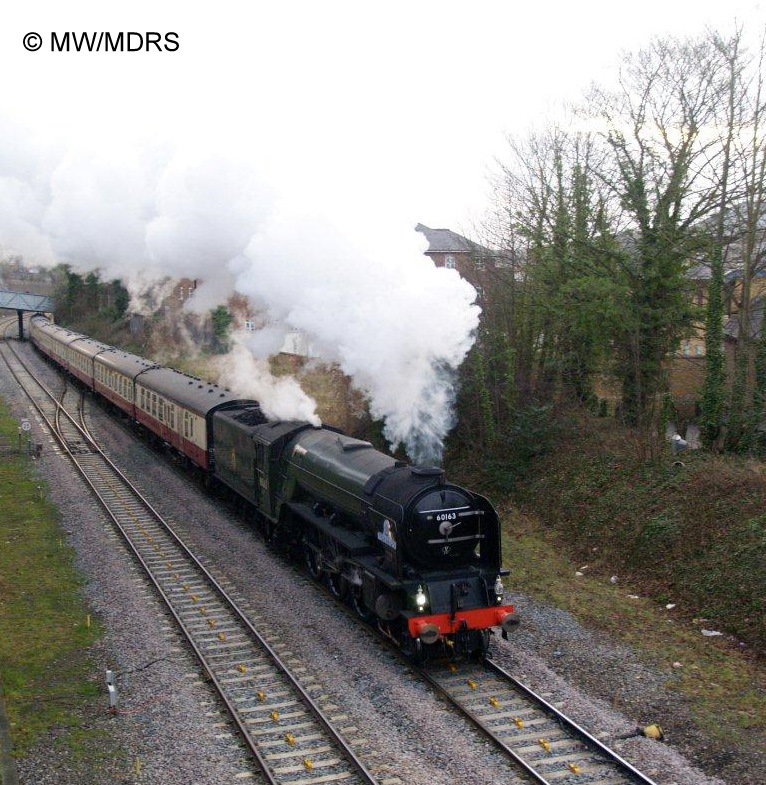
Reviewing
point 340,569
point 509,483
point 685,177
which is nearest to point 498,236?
point 685,177

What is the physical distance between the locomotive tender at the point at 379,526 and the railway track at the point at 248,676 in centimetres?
174

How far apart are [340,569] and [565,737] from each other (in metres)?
5.01

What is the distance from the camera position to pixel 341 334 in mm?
15750

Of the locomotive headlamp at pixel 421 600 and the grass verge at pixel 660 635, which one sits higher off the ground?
the locomotive headlamp at pixel 421 600

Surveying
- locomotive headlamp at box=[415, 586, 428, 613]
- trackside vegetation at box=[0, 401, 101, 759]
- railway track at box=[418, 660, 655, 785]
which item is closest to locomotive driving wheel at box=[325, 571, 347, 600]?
railway track at box=[418, 660, 655, 785]

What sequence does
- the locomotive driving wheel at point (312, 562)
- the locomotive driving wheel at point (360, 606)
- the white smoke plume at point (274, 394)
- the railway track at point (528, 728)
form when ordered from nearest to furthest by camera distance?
the railway track at point (528, 728) → the locomotive driving wheel at point (360, 606) → the locomotive driving wheel at point (312, 562) → the white smoke plume at point (274, 394)

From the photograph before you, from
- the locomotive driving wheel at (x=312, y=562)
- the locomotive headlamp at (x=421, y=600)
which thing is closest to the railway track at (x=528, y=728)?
the locomotive headlamp at (x=421, y=600)

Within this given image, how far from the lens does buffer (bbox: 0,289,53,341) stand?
212 ft

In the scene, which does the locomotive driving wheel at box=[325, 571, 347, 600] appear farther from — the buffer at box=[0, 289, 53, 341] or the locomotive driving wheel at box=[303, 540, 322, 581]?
the buffer at box=[0, 289, 53, 341]

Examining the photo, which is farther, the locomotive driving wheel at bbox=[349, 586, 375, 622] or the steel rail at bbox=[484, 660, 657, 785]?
the locomotive driving wheel at bbox=[349, 586, 375, 622]

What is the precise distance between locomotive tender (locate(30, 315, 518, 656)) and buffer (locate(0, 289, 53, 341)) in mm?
53164

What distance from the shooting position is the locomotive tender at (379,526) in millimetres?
11352

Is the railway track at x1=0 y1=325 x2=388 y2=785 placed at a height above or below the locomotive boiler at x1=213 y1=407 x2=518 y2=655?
below

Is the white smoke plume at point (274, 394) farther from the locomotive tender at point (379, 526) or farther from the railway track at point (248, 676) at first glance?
the railway track at point (248, 676)
